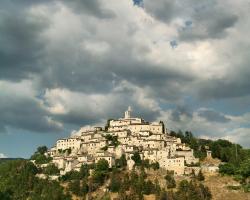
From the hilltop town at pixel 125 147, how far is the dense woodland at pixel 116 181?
283 cm

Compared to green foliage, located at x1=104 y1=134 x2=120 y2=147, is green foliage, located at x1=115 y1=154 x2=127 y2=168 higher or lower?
green foliage, located at x1=104 y1=134 x2=120 y2=147

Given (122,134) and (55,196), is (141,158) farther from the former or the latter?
(55,196)

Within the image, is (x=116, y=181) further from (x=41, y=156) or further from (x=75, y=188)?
(x=41, y=156)

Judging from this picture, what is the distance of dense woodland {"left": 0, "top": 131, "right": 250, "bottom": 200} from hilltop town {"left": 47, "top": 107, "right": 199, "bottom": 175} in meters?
2.83

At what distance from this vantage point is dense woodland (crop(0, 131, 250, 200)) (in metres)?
103

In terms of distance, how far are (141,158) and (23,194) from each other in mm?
31800

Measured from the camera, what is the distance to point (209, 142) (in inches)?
5704

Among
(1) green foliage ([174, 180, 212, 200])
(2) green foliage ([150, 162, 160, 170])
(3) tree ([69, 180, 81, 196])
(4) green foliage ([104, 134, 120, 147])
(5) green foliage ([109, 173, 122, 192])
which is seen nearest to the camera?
(1) green foliage ([174, 180, 212, 200])

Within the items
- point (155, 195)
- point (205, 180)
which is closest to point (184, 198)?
point (155, 195)

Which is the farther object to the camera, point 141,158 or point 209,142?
point 209,142

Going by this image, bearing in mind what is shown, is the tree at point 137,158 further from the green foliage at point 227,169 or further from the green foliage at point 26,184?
the green foliage at point 227,169

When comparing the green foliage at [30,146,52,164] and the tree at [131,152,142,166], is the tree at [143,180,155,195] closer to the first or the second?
the tree at [131,152,142,166]

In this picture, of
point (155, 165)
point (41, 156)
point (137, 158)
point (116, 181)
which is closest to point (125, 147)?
point (137, 158)

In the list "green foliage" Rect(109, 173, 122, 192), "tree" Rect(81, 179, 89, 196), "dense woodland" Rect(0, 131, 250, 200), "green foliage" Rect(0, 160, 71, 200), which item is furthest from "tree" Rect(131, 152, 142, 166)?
"green foliage" Rect(0, 160, 71, 200)
